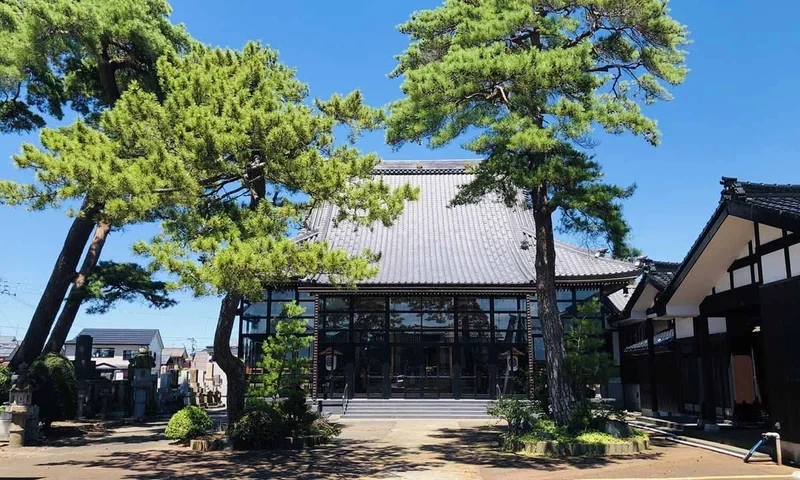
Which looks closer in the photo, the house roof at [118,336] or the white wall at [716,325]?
the white wall at [716,325]

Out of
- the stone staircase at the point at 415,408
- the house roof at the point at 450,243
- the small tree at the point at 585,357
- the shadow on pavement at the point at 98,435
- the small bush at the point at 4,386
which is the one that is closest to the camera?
the small tree at the point at 585,357

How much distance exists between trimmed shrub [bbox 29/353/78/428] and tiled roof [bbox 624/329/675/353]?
17583 millimetres

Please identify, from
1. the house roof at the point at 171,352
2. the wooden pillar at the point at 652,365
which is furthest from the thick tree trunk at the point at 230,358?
the house roof at the point at 171,352

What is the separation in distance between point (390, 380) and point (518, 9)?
52.7ft

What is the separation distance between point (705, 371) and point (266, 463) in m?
10.1

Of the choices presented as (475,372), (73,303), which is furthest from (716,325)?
(73,303)

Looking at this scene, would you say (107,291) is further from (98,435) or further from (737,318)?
(737,318)

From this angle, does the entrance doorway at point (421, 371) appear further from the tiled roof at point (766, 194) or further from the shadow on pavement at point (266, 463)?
the tiled roof at point (766, 194)

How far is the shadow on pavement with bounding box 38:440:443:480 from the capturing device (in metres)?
9.89

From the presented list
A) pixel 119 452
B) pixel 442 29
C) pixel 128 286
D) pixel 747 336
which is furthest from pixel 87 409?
pixel 747 336

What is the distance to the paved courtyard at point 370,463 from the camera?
9.62 meters

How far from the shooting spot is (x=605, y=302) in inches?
958

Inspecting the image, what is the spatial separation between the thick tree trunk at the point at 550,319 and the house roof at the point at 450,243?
969 cm

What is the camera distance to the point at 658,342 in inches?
748
